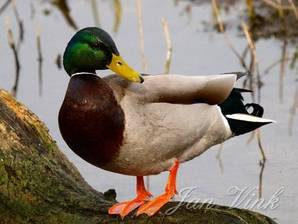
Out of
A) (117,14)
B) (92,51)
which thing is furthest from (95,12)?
(92,51)

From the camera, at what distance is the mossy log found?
15.6 ft

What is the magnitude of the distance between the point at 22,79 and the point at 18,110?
283cm

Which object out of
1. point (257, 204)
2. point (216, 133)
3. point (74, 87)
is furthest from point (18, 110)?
point (257, 204)

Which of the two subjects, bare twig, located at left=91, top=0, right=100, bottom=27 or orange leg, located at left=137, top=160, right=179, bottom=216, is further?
bare twig, located at left=91, top=0, right=100, bottom=27

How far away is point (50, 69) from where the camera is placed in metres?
8.34

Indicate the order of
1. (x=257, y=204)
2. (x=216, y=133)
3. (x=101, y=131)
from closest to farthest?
(x=101, y=131) < (x=216, y=133) < (x=257, y=204)

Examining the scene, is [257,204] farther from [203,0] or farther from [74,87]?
[203,0]

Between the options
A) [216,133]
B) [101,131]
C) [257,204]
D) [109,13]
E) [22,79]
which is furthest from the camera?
[109,13]

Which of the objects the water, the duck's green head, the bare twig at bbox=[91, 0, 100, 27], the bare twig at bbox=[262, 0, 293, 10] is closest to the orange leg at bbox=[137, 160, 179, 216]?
the duck's green head

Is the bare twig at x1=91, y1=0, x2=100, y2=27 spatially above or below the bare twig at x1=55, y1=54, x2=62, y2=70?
above

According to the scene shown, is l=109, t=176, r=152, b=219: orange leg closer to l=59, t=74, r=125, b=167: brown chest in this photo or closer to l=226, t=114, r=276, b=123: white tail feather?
l=59, t=74, r=125, b=167: brown chest

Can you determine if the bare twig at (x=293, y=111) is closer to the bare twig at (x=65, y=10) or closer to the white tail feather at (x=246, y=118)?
the white tail feather at (x=246, y=118)

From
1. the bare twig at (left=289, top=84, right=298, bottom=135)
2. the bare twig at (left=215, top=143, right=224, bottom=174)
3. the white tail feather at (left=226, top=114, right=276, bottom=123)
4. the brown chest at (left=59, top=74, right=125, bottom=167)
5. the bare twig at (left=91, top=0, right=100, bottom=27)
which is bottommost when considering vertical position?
the bare twig at (left=215, top=143, right=224, bottom=174)

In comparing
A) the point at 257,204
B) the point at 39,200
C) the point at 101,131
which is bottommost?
the point at 257,204
